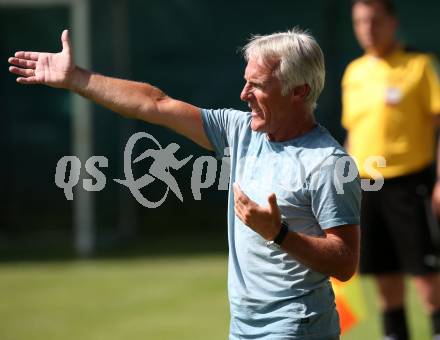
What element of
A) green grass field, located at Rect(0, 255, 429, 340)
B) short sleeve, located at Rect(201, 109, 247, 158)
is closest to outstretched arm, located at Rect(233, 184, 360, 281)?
short sleeve, located at Rect(201, 109, 247, 158)

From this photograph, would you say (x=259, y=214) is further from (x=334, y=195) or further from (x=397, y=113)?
(x=397, y=113)

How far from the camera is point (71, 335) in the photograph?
7.48 m

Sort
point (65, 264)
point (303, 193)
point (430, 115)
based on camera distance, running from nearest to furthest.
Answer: point (303, 193) < point (430, 115) < point (65, 264)

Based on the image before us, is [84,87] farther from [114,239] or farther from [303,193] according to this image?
[114,239]

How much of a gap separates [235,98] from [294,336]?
10.5 metres

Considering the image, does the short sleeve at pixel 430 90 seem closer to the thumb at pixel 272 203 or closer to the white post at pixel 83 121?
the thumb at pixel 272 203

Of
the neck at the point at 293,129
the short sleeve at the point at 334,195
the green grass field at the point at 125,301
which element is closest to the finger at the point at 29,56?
the neck at the point at 293,129

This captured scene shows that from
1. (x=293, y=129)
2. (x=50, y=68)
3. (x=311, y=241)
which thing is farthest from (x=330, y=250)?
(x=50, y=68)

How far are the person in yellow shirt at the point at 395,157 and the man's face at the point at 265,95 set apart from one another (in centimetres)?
272

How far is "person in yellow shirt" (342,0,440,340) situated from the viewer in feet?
21.5

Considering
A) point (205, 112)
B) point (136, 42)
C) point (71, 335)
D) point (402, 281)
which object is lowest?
point (71, 335)

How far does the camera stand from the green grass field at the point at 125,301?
7.59 meters

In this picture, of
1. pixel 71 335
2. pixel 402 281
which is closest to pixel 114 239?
pixel 71 335

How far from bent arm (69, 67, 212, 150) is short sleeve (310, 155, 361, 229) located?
2.17ft
